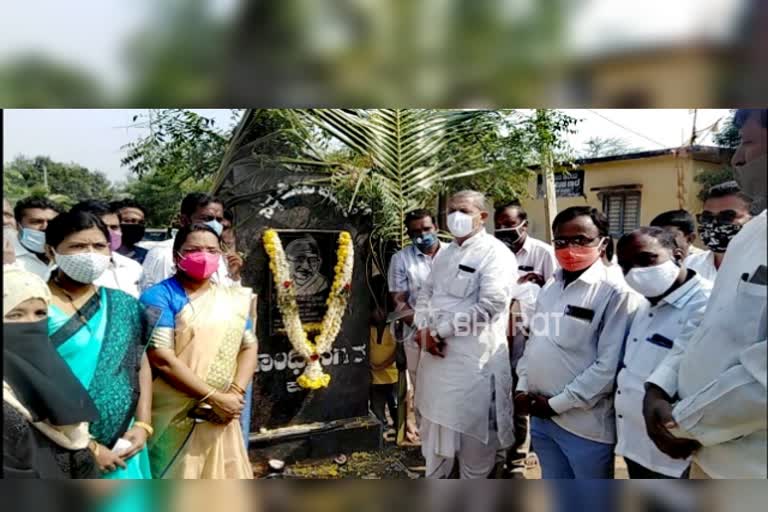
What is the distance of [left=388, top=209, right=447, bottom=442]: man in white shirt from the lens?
2137 millimetres

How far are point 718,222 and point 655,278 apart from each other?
34 cm

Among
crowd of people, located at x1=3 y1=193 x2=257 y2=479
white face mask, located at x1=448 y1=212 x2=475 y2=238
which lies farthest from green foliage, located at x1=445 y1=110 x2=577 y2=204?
crowd of people, located at x1=3 y1=193 x2=257 y2=479

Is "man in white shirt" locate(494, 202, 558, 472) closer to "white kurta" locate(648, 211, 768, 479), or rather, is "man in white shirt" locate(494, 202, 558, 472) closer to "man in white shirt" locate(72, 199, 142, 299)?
"white kurta" locate(648, 211, 768, 479)

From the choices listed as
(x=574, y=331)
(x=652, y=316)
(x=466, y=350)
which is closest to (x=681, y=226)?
(x=652, y=316)

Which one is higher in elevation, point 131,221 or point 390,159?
point 390,159

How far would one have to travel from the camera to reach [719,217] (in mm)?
2045

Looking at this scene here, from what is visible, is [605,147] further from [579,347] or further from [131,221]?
[131,221]

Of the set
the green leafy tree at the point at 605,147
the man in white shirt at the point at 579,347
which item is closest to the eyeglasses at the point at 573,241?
the man in white shirt at the point at 579,347

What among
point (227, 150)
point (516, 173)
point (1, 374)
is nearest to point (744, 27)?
point (516, 173)

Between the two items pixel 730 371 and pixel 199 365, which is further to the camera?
pixel 199 365

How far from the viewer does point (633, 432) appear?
6.81 feet

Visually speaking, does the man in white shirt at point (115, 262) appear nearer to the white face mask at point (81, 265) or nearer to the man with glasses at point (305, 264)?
the white face mask at point (81, 265)

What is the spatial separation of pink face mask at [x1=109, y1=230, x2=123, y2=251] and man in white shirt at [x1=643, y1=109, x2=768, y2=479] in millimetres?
2057

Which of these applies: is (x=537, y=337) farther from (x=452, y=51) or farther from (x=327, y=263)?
(x=452, y=51)
